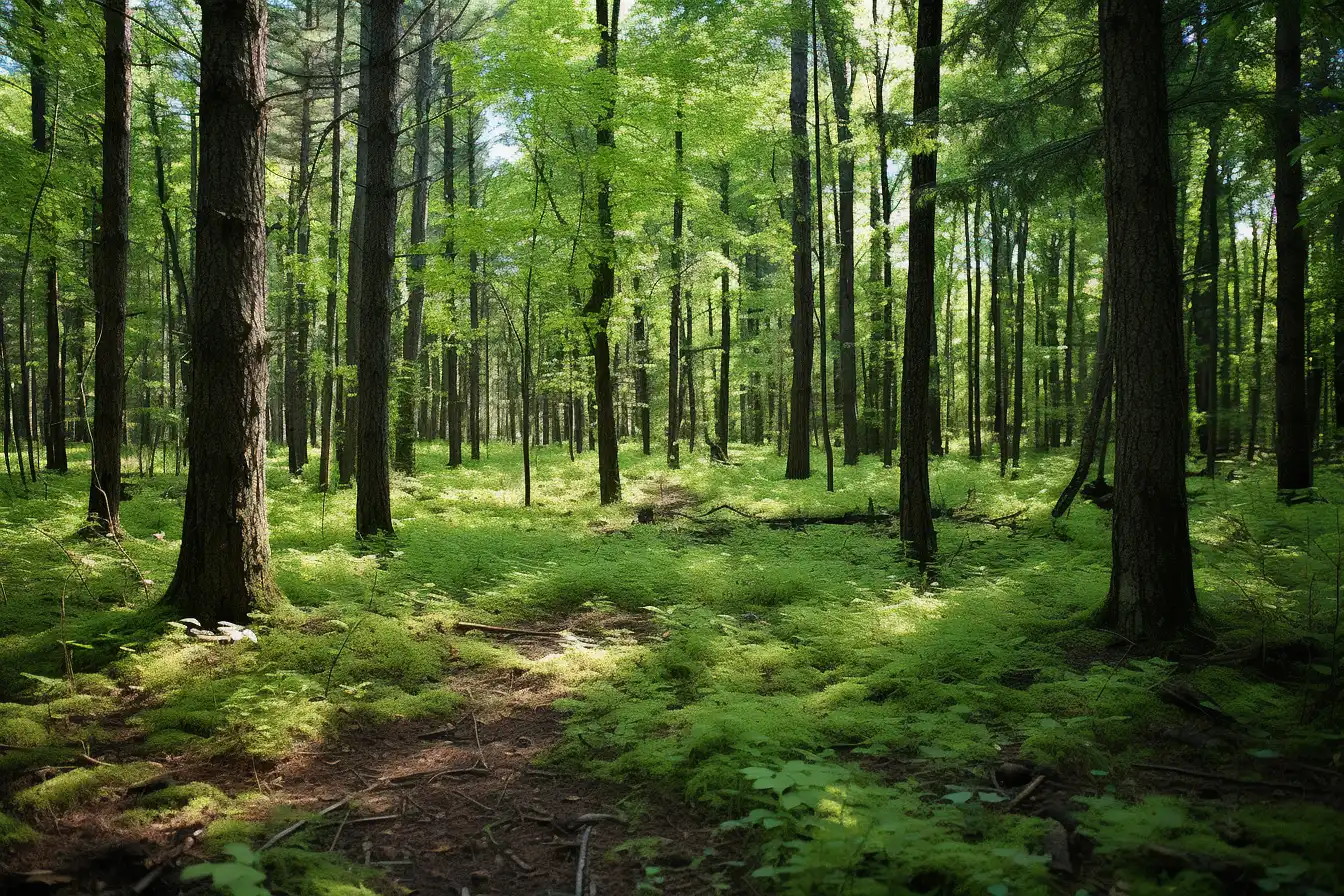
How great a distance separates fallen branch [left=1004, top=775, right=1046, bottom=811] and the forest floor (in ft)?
0.04

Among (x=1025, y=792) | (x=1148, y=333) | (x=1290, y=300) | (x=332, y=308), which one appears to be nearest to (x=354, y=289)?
(x=332, y=308)

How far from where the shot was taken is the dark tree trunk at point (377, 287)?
8.79 meters

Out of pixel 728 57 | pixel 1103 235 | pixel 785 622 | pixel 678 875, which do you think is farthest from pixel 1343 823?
pixel 1103 235

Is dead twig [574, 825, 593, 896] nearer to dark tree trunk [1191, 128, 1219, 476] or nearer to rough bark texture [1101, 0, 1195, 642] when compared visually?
rough bark texture [1101, 0, 1195, 642]

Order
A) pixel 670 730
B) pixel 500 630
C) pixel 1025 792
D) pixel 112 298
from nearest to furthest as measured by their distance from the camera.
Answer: pixel 1025 792
pixel 670 730
pixel 500 630
pixel 112 298

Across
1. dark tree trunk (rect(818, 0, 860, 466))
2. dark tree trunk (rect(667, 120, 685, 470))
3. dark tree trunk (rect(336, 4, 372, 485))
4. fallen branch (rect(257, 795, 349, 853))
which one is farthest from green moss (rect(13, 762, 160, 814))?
dark tree trunk (rect(818, 0, 860, 466))

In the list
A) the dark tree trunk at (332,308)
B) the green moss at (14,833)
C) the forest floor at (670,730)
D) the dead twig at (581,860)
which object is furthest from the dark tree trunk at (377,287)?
the dead twig at (581,860)

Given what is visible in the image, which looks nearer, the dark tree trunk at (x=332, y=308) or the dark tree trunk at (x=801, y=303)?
the dark tree trunk at (x=332, y=308)

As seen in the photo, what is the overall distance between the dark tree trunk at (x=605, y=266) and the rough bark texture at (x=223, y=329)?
25.1 ft

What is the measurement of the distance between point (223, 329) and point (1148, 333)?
22.3 ft

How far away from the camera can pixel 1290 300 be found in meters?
10.2

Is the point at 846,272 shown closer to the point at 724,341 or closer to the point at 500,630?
the point at 724,341

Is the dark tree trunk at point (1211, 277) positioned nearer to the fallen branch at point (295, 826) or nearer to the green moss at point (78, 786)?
the fallen branch at point (295, 826)

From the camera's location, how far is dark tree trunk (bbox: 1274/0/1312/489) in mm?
9758
